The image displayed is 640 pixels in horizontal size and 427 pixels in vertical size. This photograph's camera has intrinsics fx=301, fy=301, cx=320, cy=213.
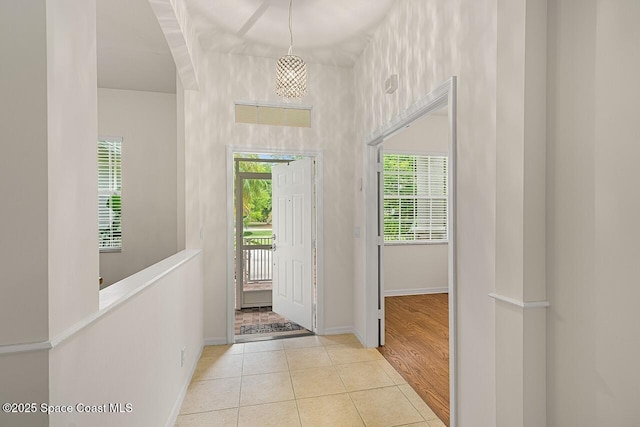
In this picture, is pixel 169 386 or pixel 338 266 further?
pixel 338 266

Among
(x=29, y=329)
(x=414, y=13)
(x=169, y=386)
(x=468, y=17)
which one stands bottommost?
(x=169, y=386)

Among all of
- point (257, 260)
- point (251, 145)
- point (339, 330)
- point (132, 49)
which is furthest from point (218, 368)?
point (132, 49)

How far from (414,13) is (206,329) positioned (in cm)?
343

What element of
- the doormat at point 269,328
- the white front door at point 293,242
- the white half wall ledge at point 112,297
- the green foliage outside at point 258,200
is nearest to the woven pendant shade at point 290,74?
the white front door at point 293,242

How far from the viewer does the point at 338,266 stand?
3520 mm

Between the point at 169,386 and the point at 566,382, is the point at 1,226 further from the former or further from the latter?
the point at 566,382

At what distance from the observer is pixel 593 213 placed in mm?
1096

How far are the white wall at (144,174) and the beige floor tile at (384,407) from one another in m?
3.23

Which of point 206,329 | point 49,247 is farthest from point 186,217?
point 49,247

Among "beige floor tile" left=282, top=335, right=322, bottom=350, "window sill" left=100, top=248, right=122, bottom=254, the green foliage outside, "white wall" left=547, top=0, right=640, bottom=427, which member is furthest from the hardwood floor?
the green foliage outside

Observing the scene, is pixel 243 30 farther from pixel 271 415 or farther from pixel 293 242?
pixel 271 415

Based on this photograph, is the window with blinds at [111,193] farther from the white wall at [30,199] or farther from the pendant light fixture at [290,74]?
the white wall at [30,199]

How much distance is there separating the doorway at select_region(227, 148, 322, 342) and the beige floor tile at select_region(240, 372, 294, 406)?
0.80 m

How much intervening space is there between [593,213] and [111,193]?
16.1 feet
